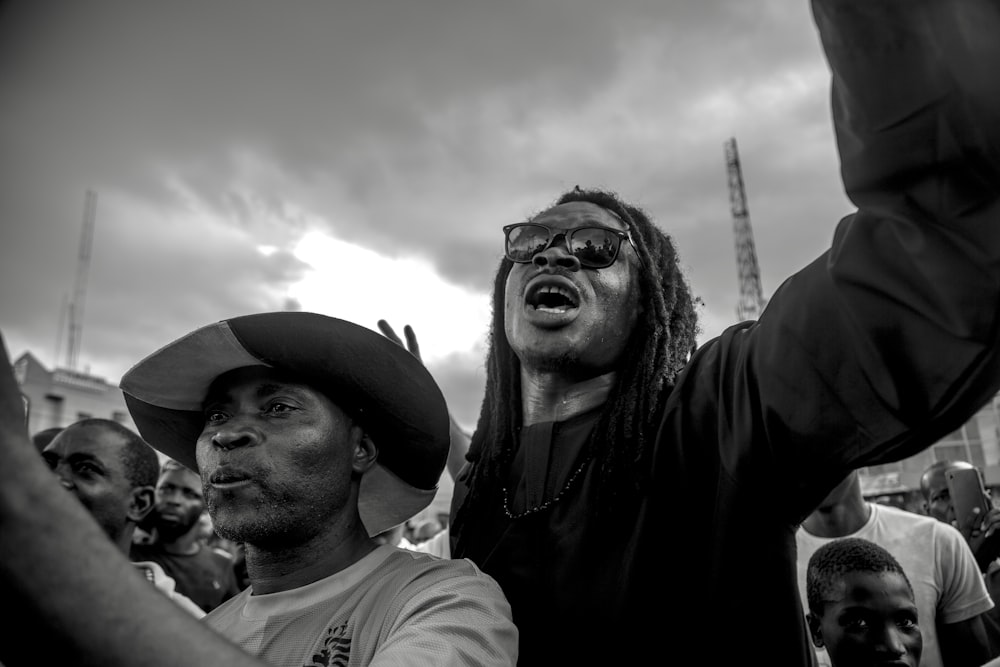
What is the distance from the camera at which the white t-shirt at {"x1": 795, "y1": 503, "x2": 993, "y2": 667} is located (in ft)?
11.8

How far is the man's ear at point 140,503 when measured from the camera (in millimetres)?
3775

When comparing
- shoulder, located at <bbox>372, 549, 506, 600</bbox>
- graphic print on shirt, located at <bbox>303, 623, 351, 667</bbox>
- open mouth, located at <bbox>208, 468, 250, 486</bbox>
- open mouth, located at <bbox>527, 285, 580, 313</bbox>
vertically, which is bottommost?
graphic print on shirt, located at <bbox>303, 623, 351, 667</bbox>

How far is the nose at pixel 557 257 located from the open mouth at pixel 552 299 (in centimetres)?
7

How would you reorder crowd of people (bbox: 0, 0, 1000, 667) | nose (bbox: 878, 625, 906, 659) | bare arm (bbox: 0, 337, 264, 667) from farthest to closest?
nose (bbox: 878, 625, 906, 659), crowd of people (bbox: 0, 0, 1000, 667), bare arm (bbox: 0, 337, 264, 667)

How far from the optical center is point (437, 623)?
5.23 ft

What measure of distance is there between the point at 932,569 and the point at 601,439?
98.6 inches

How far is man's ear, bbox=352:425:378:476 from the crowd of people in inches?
0.5

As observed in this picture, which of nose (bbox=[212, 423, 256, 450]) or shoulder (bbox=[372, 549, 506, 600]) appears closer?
shoulder (bbox=[372, 549, 506, 600])

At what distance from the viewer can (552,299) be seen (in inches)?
92.5

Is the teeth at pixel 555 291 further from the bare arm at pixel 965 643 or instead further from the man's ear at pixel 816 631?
the bare arm at pixel 965 643

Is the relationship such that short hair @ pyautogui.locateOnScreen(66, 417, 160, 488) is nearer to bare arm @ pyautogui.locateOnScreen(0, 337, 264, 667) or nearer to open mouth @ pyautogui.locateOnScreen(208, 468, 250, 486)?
open mouth @ pyautogui.locateOnScreen(208, 468, 250, 486)

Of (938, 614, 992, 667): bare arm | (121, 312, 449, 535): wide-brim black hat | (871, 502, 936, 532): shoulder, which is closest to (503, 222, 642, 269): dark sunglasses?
(121, 312, 449, 535): wide-brim black hat

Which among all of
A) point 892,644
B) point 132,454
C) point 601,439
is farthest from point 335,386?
point 892,644

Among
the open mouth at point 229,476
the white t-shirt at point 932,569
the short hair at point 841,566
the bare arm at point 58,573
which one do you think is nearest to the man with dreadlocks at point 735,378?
the open mouth at point 229,476
